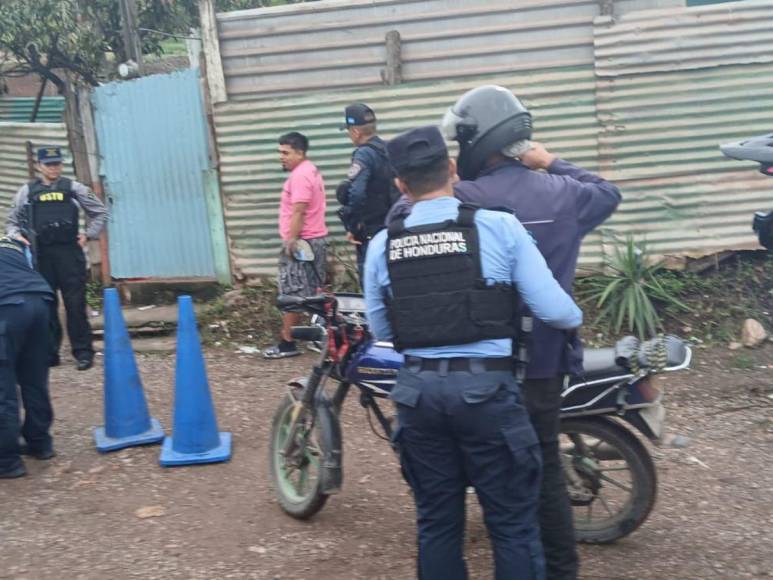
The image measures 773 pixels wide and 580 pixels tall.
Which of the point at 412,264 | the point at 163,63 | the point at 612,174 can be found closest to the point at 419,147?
the point at 412,264

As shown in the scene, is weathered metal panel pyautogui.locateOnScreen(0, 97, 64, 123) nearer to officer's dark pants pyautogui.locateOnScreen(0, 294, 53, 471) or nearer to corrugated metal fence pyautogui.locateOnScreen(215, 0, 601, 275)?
corrugated metal fence pyautogui.locateOnScreen(215, 0, 601, 275)

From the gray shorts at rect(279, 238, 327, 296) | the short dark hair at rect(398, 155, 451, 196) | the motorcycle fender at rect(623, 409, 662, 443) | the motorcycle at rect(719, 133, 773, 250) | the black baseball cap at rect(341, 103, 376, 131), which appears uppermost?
the black baseball cap at rect(341, 103, 376, 131)

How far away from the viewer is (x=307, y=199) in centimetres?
761

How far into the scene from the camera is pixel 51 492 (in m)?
5.28

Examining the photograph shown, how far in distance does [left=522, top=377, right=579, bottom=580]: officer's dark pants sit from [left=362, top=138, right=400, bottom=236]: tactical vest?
370cm

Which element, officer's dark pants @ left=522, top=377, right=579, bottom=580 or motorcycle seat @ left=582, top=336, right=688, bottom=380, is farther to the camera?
motorcycle seat @ left=582, top=336, right=688, bottom=380

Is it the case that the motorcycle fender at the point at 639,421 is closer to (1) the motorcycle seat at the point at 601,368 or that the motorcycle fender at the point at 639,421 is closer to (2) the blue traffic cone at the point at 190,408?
(1) the motorcycle seat at the point at 601,368

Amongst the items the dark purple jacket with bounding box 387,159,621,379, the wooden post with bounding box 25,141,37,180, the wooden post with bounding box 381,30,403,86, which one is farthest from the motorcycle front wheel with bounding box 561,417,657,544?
the wooden post with bounding box 25,141,37,180

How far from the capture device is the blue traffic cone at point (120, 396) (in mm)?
5922

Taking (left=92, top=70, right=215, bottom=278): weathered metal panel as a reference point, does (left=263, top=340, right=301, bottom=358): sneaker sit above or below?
below

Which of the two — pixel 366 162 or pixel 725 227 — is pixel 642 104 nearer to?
pixel 725 227

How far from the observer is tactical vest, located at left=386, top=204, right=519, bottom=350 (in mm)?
3146

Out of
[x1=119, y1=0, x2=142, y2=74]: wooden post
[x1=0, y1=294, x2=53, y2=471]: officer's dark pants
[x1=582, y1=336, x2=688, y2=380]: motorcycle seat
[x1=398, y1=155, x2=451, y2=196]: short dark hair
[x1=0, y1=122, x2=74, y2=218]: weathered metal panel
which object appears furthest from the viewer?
[x1=119, y1=0, x2=142, y2=74]: wooden post

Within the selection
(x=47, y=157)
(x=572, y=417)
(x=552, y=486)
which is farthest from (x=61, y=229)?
(x=552, y=486)
